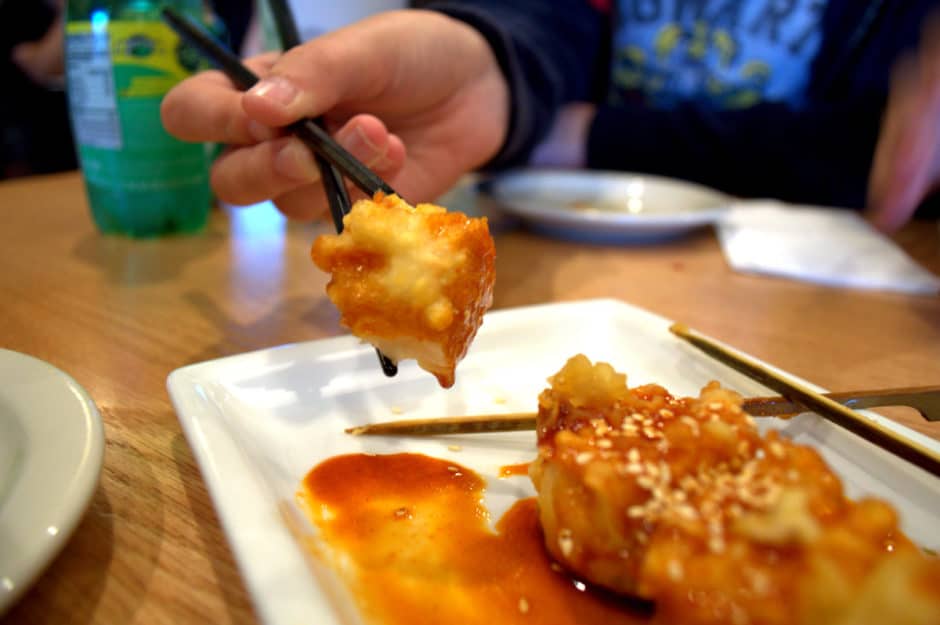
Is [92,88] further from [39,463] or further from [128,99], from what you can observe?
[39,463]

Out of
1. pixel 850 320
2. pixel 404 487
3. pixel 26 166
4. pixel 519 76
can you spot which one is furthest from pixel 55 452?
pixel 26 166

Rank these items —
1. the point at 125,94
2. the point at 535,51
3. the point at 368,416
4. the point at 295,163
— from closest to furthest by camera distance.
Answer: the point at 368,416, the point at 295,163, the point at 125,94, the point at 535,51

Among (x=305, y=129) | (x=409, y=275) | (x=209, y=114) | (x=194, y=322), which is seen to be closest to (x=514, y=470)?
(x=409, y=275)

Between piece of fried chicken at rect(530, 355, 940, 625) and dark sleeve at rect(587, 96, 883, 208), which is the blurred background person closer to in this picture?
dark sleeve at rect(587, 96, 883, 208)

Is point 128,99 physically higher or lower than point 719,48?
higher

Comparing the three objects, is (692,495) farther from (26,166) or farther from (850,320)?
(26,166)

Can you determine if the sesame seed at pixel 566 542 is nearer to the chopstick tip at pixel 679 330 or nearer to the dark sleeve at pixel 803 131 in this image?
the chopstick tip at pixel 679 330
